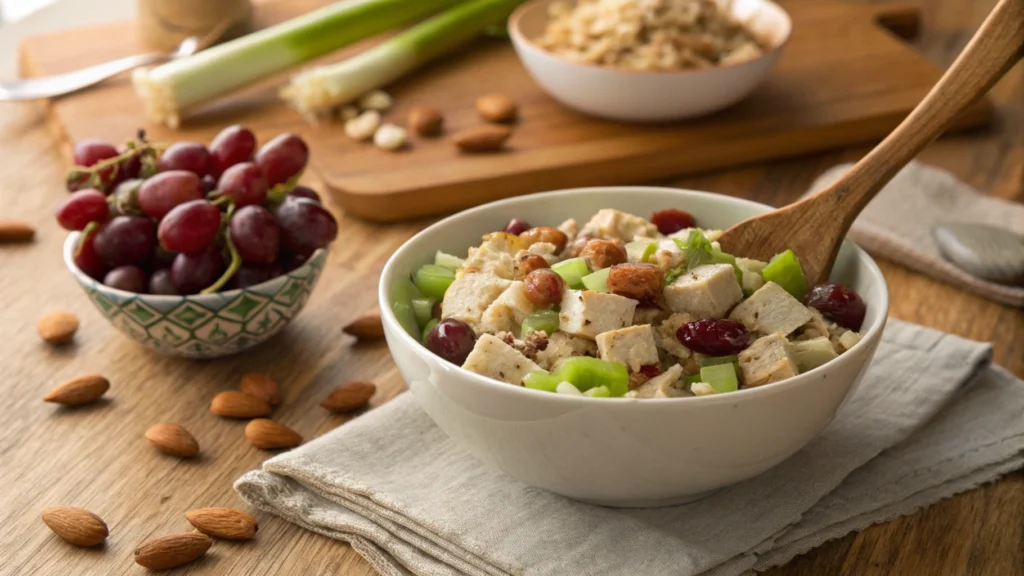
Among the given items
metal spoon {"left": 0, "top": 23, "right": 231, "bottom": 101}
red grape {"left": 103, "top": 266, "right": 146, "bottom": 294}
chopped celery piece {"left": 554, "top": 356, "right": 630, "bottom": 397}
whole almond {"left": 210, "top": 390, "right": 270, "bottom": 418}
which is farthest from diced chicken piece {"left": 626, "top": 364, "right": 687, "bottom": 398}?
metal spoon {"left": 0, "top": 23, "right": 231, "bottom": 101}

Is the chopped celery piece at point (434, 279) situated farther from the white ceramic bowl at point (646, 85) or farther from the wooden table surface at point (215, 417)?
the white ceramic bowl at point (646, 85)

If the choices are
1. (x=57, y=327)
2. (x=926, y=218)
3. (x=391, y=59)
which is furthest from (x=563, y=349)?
(x=391, y=59)

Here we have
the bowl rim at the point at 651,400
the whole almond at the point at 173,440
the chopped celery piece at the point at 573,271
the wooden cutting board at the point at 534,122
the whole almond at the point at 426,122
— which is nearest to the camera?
the bowl rim at the point at 651,400

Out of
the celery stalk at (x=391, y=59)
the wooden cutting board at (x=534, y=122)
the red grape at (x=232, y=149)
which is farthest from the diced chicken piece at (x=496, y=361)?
the celery stalk at (x=391, y=59)

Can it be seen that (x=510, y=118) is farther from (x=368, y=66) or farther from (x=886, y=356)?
(x=886, y=356)

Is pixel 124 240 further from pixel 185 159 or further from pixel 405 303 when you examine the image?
pixel 405 303

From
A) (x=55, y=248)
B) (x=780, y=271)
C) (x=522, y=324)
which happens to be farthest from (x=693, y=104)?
(x=55, y=248)
